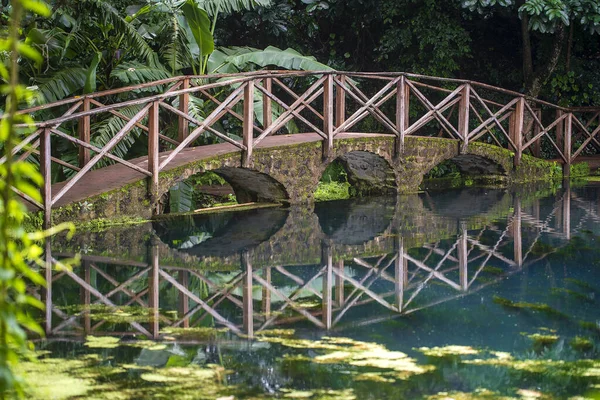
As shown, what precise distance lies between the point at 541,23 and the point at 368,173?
4.06 m

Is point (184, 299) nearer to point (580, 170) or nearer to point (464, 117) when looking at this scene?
point (464, 117)

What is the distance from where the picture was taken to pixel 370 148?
459 inches

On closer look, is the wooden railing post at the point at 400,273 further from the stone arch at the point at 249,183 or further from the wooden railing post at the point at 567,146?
the wooden railing post at the point at 567,146

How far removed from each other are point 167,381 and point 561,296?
3050 millimetres

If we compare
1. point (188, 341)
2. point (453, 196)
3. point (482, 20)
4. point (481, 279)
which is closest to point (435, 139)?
point (453, 196)

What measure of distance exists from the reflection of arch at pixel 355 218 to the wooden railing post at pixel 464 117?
1804 mm

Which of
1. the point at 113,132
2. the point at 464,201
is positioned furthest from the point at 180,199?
the point at 464,201

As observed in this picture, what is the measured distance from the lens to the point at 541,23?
13844 mm

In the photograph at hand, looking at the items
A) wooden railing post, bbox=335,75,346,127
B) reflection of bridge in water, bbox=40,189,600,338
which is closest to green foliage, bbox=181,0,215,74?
wooden railing post, bbox=335,75,346,127

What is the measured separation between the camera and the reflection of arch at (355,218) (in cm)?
840

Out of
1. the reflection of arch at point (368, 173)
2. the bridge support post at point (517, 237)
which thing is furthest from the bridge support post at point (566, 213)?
the reflection of arch at point (368, 173)

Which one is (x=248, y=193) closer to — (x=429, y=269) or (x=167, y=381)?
(x=429, y=269)

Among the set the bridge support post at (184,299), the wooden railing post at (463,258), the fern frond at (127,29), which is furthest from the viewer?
the fern frond at (127,29)

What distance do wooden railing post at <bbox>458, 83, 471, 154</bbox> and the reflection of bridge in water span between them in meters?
3.83
